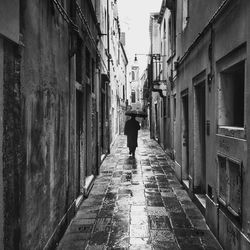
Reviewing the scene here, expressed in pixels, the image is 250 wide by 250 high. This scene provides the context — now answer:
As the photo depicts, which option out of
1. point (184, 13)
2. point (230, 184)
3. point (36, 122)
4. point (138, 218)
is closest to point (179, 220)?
point (138, 218)

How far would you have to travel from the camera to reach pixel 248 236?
3.89 m

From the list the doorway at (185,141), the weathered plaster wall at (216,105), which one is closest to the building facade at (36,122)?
the weathered plaster wall at (216,105)

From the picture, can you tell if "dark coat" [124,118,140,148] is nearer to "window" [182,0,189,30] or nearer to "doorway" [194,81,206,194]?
"window" [182,0,189,30]

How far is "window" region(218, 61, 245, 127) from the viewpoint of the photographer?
501cm

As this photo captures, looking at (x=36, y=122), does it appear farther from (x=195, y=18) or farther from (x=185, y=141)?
(x=185, y=141)

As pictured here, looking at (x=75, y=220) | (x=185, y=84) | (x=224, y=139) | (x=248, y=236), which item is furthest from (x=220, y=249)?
(x=185, y=84)

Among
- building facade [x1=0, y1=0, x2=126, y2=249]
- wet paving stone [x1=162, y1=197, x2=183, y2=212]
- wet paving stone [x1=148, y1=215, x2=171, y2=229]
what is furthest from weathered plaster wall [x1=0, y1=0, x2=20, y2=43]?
wet paving stone [x1=162, y1=197, x2=183, y2=212]

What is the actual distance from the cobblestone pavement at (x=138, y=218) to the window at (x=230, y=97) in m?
1.77

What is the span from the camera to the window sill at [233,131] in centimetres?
416

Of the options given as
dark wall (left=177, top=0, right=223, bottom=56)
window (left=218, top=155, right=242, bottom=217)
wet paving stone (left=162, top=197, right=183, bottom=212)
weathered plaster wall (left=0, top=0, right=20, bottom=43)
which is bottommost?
wet paving stone (left=162, top=197, right=183, bottom=212)

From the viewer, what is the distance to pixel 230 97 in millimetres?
5172

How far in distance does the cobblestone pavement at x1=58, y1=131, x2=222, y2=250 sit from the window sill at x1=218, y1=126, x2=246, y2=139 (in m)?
1.58

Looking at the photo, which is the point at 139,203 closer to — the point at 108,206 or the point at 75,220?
the point at 108,206

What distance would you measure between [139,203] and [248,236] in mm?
3509
